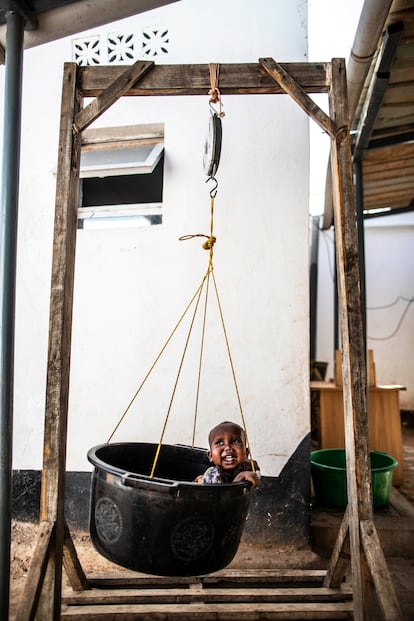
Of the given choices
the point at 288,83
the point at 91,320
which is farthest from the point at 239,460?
the point at 288,83

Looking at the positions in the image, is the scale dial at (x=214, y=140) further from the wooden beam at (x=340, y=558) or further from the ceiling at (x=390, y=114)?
the wooden beam at (x=340, y=558)

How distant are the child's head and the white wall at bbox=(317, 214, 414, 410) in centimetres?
687

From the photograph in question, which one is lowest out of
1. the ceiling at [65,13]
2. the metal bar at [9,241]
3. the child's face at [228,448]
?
the child's face at [228,448]

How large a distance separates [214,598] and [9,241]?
2142 millimetres

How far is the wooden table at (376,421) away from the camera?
4.31 metres

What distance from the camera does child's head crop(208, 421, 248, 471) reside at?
2.41 m

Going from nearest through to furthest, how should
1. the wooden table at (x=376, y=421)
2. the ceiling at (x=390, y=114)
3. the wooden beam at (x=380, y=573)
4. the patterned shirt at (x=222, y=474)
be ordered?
the wooden beam at (x=380, y=573) < the patterned shirt at (x=222, y=474) < the ceiling at (x=390, y=114) < the wooden table at (x=376, y=421)

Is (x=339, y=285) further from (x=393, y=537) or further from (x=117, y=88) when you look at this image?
(x=393, y=537)

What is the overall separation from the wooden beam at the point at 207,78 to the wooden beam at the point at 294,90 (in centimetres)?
5

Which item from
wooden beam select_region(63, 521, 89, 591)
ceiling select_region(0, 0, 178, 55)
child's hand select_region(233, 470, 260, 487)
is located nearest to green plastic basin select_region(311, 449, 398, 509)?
child's hand select_region(233, 470, 260, 487)

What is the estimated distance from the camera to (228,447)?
241 cm

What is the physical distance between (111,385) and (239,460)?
1313 mm

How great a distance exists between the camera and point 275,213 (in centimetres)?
334

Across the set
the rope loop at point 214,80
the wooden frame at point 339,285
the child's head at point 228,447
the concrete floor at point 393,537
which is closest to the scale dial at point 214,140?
the rope loop at point 214,80
